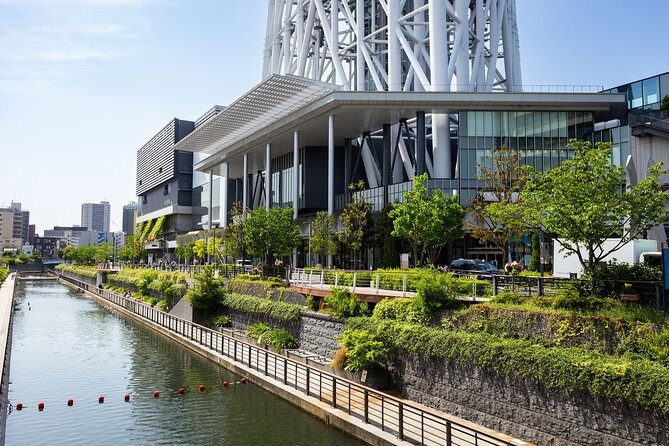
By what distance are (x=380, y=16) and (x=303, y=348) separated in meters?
63.2

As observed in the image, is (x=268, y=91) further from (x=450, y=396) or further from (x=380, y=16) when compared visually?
(x=450, y=396)

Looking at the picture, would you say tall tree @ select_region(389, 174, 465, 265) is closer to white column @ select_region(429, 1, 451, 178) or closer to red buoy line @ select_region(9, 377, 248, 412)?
red buoy line @ select_region(9, 377, 248, 412)

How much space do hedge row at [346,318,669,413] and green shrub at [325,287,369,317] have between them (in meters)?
3.74

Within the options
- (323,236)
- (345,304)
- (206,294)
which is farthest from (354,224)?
(345,304)

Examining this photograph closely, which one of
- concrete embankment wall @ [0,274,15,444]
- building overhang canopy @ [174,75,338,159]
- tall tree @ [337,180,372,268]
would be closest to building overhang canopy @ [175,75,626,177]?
building overhang canopy @ [174,75,338,159]

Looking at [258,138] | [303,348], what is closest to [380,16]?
[258,138]

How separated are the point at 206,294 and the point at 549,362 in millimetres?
29331

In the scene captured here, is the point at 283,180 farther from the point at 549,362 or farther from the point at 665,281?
the point at 665,281

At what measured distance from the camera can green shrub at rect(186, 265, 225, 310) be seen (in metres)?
42.0

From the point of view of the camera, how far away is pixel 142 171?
567 feet

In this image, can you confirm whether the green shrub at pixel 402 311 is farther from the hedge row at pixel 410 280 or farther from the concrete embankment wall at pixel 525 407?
the concrete embankment wall at pixel 525 407

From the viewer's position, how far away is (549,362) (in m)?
16.8

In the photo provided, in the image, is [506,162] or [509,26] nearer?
[506,162]

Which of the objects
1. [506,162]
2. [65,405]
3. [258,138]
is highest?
[258,138]
